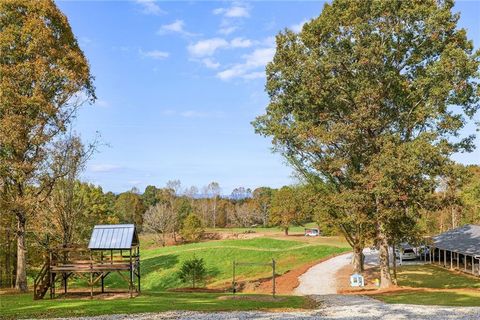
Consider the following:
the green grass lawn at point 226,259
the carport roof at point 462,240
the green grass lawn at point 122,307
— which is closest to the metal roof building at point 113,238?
the green grass lawn at point 122,307

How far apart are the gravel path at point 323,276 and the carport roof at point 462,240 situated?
7077mm

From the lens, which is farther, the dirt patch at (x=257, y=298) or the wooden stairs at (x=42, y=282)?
the wooden stairs at (x=42, y=282)

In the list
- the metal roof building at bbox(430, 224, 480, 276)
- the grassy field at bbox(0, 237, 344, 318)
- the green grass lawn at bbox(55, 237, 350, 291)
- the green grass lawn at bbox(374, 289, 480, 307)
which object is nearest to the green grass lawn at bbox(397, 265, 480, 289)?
the metal roof building at bbox(430, 224, 480, 276)

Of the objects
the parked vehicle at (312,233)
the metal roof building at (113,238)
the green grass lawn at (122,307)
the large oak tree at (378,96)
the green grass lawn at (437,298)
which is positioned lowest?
the parked vehicle at (312,233)

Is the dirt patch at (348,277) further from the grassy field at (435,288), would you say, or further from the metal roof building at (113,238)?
the metal roof building at (113,238)

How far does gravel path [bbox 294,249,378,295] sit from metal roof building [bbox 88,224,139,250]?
12.5 meters

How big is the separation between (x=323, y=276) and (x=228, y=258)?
16437 millimetres

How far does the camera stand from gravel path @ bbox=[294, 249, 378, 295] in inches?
1234

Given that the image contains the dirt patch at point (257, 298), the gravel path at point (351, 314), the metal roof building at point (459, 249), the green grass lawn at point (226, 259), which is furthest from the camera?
the green grass lawn at point (226, 259)

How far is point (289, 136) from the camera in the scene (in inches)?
1107

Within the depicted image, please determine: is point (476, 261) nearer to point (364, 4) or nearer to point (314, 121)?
point (314, 121)

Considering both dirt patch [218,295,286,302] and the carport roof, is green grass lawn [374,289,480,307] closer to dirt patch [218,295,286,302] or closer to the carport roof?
dirt patch [218,295,286,302]

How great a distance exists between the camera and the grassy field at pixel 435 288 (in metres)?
20.8

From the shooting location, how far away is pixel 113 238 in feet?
83.4
